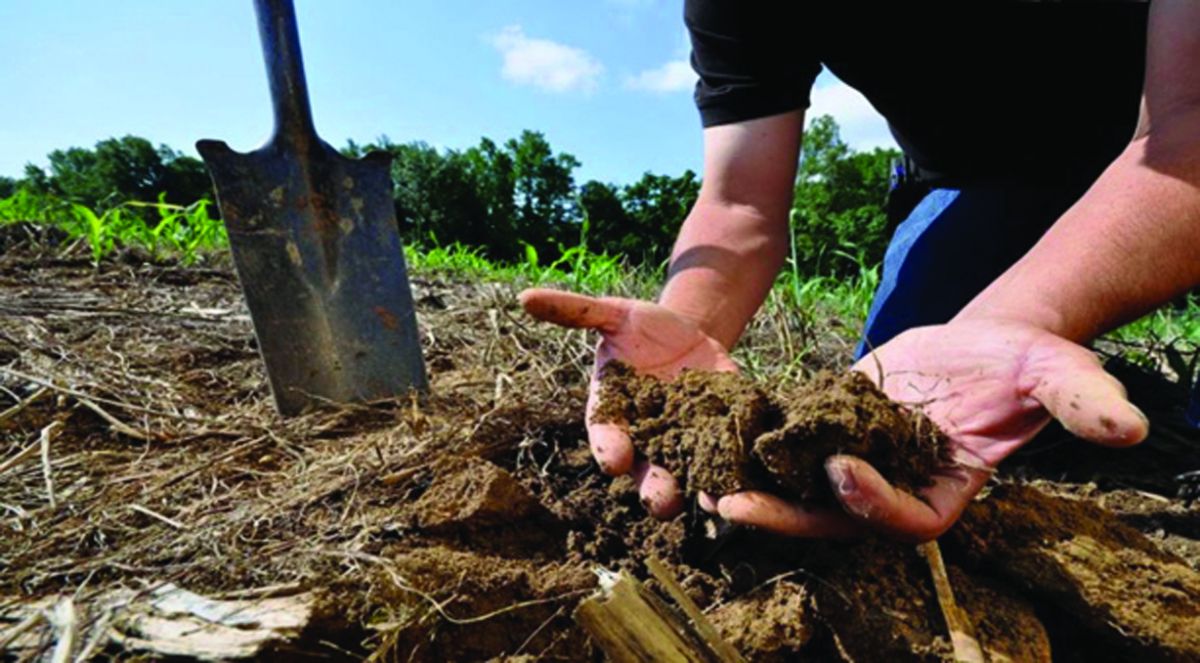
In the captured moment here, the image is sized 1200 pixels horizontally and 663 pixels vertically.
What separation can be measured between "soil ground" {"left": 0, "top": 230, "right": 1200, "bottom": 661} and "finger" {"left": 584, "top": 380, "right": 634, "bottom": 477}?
0.25 feet

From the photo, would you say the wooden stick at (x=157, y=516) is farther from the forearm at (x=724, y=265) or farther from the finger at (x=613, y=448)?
the forearm at (x=724, y=265)

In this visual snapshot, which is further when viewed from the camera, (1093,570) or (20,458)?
(20,458)

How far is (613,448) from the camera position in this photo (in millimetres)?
1144

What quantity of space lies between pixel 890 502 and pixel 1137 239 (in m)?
0.65

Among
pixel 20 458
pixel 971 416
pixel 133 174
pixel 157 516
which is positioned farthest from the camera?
pixel 133 174

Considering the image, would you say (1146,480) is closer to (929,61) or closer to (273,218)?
(929,61)

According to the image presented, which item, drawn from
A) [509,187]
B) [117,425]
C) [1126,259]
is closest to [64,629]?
[117,425]

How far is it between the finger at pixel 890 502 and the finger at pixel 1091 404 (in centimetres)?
17

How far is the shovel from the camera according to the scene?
1.72 meters

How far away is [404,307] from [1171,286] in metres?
1.67

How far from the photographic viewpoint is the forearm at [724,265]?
1.68 meters

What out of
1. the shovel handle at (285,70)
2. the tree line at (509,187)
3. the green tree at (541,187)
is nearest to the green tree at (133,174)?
the tree line at (509,187)

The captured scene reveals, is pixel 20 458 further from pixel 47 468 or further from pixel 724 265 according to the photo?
pixel 724 265

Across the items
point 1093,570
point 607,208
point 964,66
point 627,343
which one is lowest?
point 607,208
